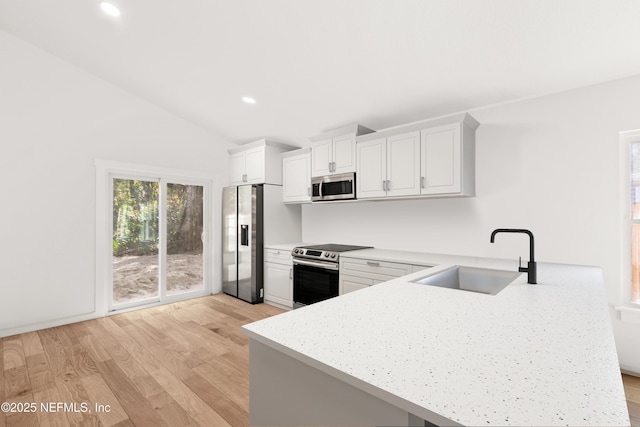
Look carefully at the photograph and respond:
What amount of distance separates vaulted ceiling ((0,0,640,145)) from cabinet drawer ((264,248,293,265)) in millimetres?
1689

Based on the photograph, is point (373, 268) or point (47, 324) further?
point (47, 324)

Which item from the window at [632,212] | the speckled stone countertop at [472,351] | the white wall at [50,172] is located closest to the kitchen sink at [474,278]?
the speckled stone countertop at [472,351]

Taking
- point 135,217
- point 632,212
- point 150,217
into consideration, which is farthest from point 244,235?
point 632,212

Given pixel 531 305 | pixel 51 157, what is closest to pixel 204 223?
pixel 51 157

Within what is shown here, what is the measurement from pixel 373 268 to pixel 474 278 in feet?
3.34

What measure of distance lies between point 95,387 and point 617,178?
14.0 ft

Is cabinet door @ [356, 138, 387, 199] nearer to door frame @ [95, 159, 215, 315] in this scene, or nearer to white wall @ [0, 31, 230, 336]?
door frame @ [95, 159, 215, 315]

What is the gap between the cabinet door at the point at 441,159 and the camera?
9.16 ft

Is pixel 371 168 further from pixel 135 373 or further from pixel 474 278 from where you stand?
pixel 135 373

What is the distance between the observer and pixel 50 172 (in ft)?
11.1

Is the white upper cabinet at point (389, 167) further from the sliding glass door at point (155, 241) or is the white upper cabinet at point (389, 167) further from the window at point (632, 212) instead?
the sliding glass door at point (155, 241)

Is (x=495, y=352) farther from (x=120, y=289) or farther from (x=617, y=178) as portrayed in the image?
(x=120, y=289)

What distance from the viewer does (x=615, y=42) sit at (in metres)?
1.95

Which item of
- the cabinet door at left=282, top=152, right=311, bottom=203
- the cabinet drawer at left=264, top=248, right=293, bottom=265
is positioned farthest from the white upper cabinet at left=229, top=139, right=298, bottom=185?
the cabinet drawer at left=264, top=248, right=293, bottom=265
